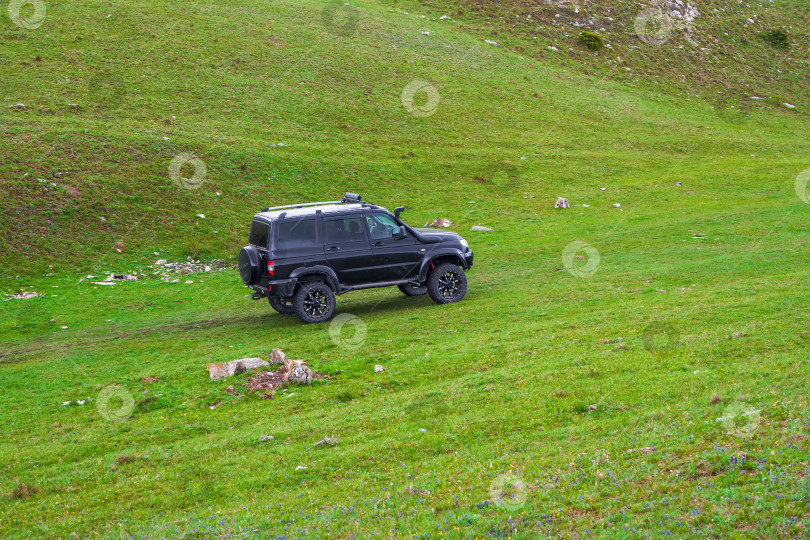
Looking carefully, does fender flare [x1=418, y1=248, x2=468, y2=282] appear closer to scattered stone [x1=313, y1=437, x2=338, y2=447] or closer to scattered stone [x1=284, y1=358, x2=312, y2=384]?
scattered stone [x1=284, y1=358, x2=312, y2=384]

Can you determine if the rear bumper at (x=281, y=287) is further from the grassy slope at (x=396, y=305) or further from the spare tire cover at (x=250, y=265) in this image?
the grassy slope at (x=396, y=305)

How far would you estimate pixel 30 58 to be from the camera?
133 feet

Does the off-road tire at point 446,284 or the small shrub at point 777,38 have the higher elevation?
the small shrub at point 777,38

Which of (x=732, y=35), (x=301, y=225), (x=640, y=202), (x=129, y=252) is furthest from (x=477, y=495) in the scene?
(x=732, y=35)

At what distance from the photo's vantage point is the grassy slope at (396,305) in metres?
7.62

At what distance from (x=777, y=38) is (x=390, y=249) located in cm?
6229

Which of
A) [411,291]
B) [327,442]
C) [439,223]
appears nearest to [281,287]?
[411,291]

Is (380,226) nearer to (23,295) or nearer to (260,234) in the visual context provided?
(260,234)

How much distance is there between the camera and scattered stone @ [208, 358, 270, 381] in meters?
13.2

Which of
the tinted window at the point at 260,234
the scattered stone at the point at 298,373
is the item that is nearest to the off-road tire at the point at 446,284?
the tinted window at the point at 260,234

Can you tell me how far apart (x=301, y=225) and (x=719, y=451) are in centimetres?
1227

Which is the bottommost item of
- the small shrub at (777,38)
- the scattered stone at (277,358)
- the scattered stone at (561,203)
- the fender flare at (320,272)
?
the scattered stone at (277,358)

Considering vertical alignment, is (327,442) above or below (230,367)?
below

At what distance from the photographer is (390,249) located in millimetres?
18156
